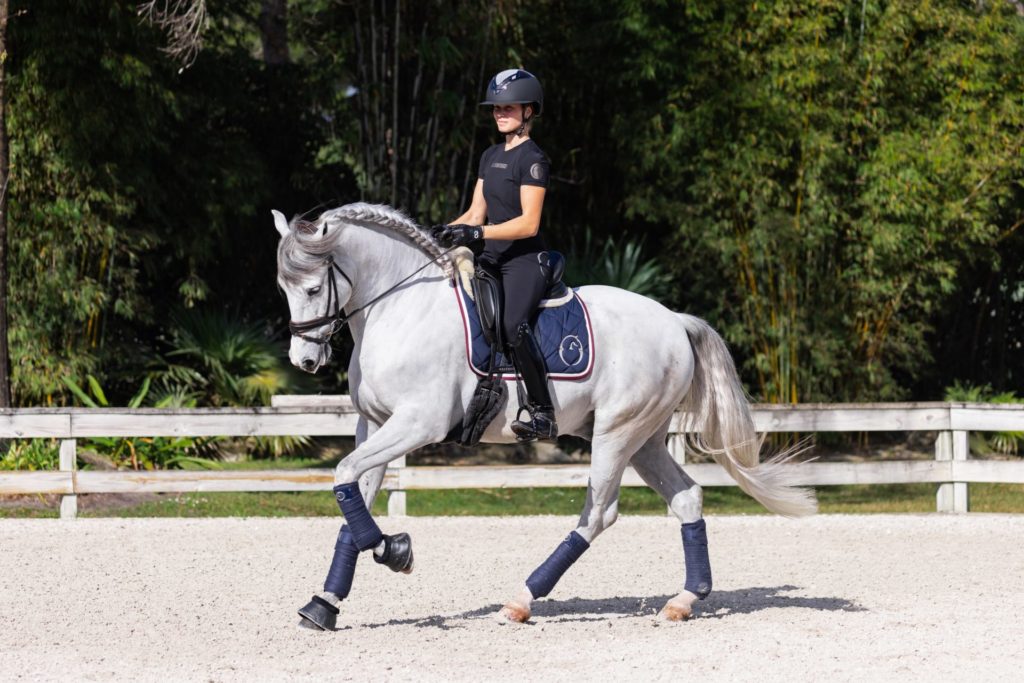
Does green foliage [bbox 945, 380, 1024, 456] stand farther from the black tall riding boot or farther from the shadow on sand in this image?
the black tall riding boot

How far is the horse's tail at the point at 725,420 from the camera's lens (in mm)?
6496

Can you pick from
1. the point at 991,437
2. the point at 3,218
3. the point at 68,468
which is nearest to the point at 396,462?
the point at 68,468

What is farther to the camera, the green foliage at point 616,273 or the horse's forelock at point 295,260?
the green foliage at point 616,273

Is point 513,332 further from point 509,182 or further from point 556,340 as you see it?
point 509,182

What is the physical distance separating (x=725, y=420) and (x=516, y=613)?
1435 millimetres

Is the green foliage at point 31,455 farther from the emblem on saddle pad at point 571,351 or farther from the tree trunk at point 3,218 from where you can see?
the emblem on saddle pad at point 571,351

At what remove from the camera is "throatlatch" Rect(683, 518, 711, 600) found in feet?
20.2

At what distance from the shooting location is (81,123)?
38.7 ft

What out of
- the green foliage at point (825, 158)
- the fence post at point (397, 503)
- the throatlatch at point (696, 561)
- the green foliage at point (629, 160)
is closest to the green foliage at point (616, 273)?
the green foliage at point (629, 160)

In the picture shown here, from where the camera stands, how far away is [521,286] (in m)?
5.82

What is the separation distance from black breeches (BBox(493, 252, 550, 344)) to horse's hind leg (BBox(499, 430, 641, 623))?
28.2 inches

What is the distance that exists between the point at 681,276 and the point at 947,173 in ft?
9.60

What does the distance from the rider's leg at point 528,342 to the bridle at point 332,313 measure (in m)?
0.42

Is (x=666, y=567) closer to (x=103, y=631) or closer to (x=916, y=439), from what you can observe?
(x=103, y=631)
